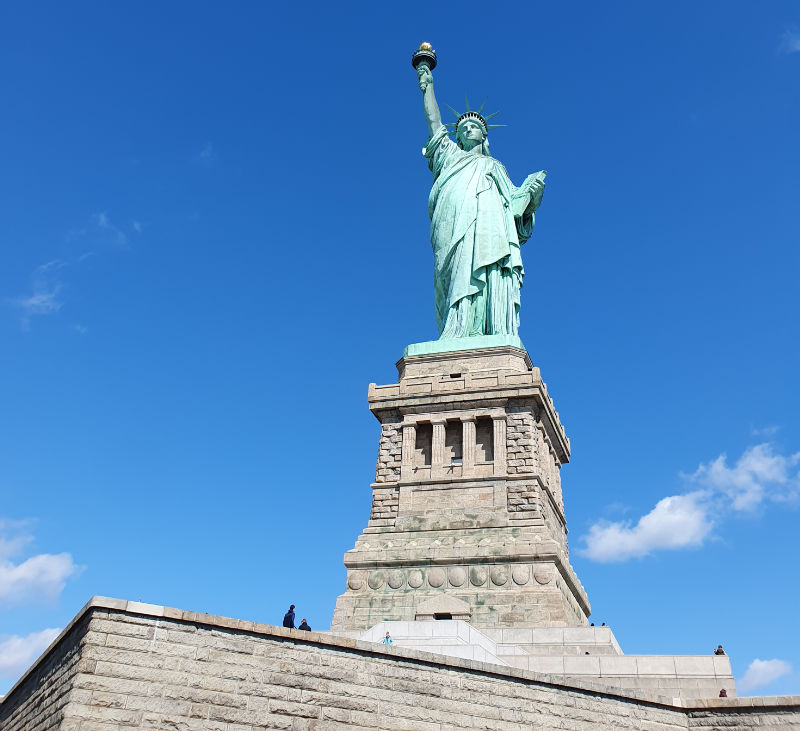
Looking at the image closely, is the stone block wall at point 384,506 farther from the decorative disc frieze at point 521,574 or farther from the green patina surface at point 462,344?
the green patina surface at point 462,344

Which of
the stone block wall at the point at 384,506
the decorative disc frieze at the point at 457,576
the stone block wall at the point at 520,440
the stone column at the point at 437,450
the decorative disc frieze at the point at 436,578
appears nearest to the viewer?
the decorative disc frieze at the point at 457,576

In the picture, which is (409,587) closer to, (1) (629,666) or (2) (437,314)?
(1) (629,666)

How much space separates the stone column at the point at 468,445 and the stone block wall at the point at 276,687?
9924 mm

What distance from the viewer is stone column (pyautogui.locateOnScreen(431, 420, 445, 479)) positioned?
20.7m

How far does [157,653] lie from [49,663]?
1.75 m

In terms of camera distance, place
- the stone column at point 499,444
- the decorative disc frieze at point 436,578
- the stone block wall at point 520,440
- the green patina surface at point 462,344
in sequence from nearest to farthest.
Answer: the decorative disc frieze at point 436,578, the stone block wall at point 520,440, the stone column at point 499,444, the green patina surface at point 462,344

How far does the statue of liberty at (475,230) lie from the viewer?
24016 mm

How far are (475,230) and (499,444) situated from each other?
709cm

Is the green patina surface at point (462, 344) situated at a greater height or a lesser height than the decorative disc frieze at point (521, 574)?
greater

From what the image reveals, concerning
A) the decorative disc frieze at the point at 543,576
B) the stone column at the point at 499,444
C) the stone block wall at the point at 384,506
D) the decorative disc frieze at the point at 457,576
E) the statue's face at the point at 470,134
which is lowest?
the decorative disc frieze at the point at 543,576

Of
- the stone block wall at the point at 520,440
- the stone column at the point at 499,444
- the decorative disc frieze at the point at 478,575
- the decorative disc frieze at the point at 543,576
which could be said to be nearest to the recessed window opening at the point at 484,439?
the stone column at the point at 499,444

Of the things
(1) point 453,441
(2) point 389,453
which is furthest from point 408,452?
(1) point 453,441

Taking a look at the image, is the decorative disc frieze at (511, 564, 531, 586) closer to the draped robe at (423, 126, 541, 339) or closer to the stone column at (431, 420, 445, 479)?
the stone column at (431, 420, 445, 479)

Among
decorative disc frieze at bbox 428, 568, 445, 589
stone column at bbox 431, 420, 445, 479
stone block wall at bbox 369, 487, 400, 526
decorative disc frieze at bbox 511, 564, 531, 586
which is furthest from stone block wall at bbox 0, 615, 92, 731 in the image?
stone column at bbox 431, 420, 445, 479
